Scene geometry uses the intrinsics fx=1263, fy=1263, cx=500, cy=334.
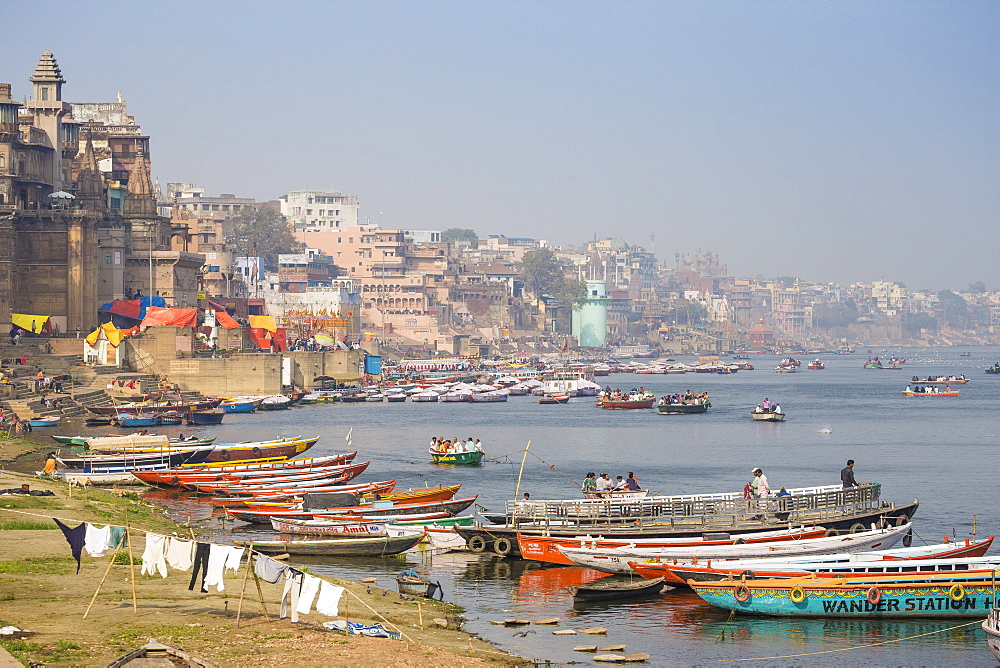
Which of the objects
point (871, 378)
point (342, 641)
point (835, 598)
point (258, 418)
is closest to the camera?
point (342, 641)

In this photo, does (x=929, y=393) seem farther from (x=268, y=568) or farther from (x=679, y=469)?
(x=268, y=568)

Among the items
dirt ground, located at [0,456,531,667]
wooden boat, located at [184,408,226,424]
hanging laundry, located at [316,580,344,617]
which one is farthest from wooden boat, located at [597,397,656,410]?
hanging laundry, located at [316,580,344,617]

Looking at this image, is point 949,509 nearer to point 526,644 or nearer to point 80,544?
point 526,644

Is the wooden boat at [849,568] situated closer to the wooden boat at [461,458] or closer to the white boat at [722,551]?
the white boat at [722,551]

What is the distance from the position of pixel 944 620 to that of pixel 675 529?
288 inches

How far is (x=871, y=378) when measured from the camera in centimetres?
16562

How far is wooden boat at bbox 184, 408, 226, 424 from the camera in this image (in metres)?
72.5

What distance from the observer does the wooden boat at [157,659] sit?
52.3 feet

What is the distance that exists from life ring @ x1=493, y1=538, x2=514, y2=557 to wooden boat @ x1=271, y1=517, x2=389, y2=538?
287cm

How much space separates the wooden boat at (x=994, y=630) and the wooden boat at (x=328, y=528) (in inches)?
596

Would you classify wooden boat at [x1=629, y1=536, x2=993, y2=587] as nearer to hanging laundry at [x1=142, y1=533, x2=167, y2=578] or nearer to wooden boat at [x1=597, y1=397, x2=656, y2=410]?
hanging laundry at [x1=142, y1=533, x2=167, y2=578]

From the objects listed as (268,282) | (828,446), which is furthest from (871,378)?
(828,446)

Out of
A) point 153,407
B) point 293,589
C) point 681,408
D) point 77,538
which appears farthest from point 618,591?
point 681,408

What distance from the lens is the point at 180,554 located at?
20359mm
